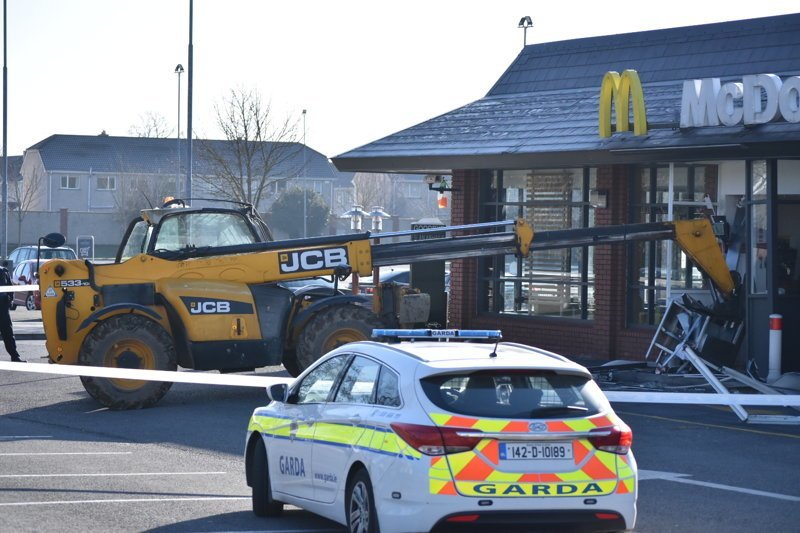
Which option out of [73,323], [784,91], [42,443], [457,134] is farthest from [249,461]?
[457,134]

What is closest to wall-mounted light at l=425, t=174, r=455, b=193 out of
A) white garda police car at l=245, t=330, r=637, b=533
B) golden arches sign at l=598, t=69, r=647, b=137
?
golden arches sign at l=598, t=69, r=647, b=137

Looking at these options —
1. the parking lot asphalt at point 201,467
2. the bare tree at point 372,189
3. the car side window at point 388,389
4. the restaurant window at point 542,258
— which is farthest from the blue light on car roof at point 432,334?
the bare tree at point 372,189

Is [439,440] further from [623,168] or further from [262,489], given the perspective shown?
[623,168]

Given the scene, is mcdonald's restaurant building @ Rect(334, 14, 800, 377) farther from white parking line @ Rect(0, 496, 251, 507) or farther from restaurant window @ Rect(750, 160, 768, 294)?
white parking line @ Rect(0, 496, 251, 507)

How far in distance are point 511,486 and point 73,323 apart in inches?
405

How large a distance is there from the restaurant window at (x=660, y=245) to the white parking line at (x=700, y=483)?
9.06 meters

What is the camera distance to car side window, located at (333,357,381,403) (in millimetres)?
8586

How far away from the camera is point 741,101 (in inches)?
750

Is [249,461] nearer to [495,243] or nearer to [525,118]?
[495,243]

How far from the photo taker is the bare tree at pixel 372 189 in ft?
356

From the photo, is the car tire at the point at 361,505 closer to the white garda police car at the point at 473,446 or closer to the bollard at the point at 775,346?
the white garda police car at the point at 473,446

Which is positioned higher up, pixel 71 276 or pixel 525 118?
pixel 525 118

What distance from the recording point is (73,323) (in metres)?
16.9

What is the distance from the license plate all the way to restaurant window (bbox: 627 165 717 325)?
43.3 feet
